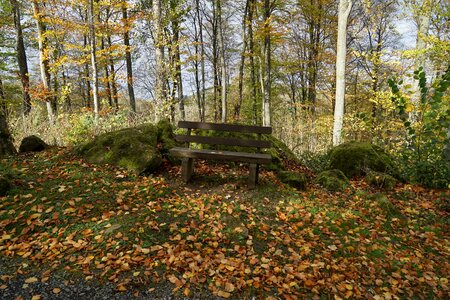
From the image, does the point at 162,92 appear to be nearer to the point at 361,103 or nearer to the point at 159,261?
the point at 159,261

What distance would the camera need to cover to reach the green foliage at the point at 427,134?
4.46m

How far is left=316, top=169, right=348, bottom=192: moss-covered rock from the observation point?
518cm

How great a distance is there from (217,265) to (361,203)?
2.92 metres

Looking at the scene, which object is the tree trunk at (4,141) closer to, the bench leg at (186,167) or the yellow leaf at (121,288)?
the bench leg at (186,167)

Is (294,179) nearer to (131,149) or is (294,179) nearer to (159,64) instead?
(131,149)

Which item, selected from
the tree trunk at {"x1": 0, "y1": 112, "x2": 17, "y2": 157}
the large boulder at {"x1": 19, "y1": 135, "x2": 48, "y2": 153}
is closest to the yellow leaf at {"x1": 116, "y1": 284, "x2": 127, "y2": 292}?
the tree trunk at {"x1": 0, "y1": 112, "x2": 17, "y2": 157}

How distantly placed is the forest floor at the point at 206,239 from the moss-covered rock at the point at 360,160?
1.03m

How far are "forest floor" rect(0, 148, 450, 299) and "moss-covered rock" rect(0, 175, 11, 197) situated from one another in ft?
0.35

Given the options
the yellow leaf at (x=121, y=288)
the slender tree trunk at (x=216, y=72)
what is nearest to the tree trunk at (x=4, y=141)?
the yellow leaf at (x=121, y=288)

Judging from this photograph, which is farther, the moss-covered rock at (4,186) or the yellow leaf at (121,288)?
the moss-covered rock at (4,186)

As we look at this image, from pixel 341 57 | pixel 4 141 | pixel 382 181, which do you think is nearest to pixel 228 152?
pixel 382 181

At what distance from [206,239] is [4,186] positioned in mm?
2957

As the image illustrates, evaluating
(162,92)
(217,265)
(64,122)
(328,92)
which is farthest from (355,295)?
(328,92)

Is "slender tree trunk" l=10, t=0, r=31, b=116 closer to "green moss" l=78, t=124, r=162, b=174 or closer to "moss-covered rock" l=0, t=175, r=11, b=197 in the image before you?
"green moss" l=78, t=124, r=162, b=174
